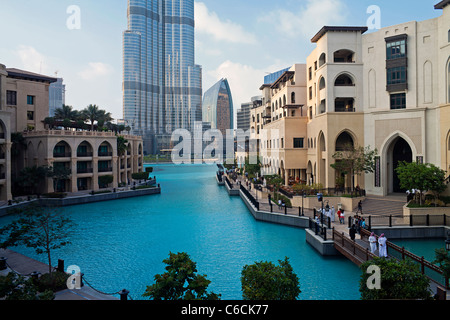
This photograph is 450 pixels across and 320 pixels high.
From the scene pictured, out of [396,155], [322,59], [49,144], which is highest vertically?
[322,59]

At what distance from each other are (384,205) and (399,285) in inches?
917

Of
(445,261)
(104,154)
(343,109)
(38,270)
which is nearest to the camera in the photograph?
(445,261)

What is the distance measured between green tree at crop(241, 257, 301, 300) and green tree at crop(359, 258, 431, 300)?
3081 mm

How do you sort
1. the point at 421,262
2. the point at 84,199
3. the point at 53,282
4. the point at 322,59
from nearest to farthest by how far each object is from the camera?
the point at 53,282, the point at 421,262, the point at 322,59, the point at 84,199

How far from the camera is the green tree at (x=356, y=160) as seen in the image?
113 ft

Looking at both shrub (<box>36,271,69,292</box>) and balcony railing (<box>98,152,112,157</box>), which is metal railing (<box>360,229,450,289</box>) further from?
balcony railing (<box>98,152,112,157</box>)

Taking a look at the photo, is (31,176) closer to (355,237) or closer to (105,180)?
(105,180)

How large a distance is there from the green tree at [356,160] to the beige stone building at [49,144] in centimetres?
3916

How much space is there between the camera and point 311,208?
3281 centimetres

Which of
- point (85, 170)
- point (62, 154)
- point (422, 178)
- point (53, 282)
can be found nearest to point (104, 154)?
point (85, 170)

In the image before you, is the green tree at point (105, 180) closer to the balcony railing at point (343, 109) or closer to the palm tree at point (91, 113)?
the palm tree at point (91, 113)

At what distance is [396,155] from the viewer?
39.1m

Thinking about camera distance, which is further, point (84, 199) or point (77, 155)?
point (77, 155)

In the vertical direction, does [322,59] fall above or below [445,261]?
above
